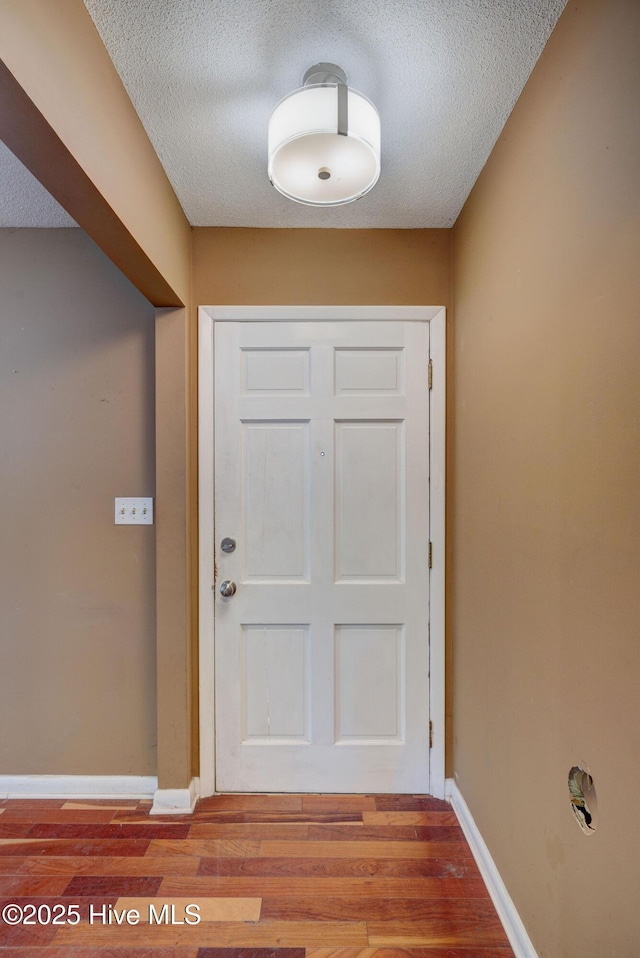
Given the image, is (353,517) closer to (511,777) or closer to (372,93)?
(511,777)

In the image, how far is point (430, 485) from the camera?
188cm

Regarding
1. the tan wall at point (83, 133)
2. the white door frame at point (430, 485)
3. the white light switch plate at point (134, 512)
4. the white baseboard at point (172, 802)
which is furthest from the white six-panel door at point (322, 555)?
the tan wall at point (83, 133)

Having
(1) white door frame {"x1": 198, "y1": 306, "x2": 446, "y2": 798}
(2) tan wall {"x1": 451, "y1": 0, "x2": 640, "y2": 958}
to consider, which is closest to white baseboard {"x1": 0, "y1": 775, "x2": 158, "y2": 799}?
(1) white door frame {"x1": 198, "y1": 306, "x2": 446, "y2": 798}

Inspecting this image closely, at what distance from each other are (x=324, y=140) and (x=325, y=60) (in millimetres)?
181

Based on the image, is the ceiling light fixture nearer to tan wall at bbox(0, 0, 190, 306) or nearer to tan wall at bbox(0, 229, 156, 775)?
tan wall at bbox(0, 0, 190, 306)

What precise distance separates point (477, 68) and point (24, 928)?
2620 mm

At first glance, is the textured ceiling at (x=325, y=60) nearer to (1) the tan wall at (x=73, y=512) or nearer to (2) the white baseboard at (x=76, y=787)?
(1) the tan wall at (x=73, y=512)

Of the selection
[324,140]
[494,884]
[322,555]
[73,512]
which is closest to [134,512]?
[73,512]

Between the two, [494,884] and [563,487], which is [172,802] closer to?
[494,884]

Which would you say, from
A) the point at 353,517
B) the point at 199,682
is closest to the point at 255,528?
the point at 353,517

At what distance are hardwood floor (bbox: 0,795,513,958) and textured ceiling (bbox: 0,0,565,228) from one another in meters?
2.27

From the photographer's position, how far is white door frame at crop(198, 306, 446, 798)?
187 centimetres

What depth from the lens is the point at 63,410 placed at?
1.88m

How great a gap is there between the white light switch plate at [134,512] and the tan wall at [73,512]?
3 cm
